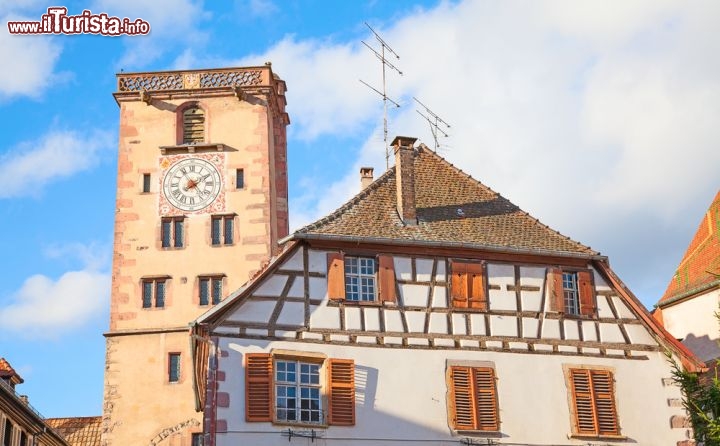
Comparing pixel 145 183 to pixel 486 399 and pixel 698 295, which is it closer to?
pixel 698 295

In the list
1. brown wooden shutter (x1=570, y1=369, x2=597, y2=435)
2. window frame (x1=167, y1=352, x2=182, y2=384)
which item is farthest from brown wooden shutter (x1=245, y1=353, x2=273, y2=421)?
window frame (x1=167, y1=352, x2=182, y2=384)

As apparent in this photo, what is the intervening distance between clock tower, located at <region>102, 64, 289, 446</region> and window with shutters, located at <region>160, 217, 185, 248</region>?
32 mm

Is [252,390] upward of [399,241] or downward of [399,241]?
downward

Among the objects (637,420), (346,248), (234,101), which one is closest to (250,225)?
(234,101)

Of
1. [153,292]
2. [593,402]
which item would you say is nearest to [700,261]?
[593,402]

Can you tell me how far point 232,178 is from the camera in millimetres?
40750

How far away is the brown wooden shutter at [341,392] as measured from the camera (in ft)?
79.2

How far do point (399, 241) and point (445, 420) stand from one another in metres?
3.83

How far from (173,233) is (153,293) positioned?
2068 millimetres

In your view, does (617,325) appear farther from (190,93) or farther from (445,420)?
(190,93)

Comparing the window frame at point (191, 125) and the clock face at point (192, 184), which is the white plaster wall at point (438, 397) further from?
the window frame at point (191, 125)

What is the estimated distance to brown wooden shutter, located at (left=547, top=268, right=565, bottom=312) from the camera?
2670 cm

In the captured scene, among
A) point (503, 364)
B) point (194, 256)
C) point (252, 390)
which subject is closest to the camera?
point (252, 390)

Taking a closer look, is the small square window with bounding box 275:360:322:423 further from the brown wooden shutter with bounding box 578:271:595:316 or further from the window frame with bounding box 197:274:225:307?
the window frame with bounding box 197:274:225:307
